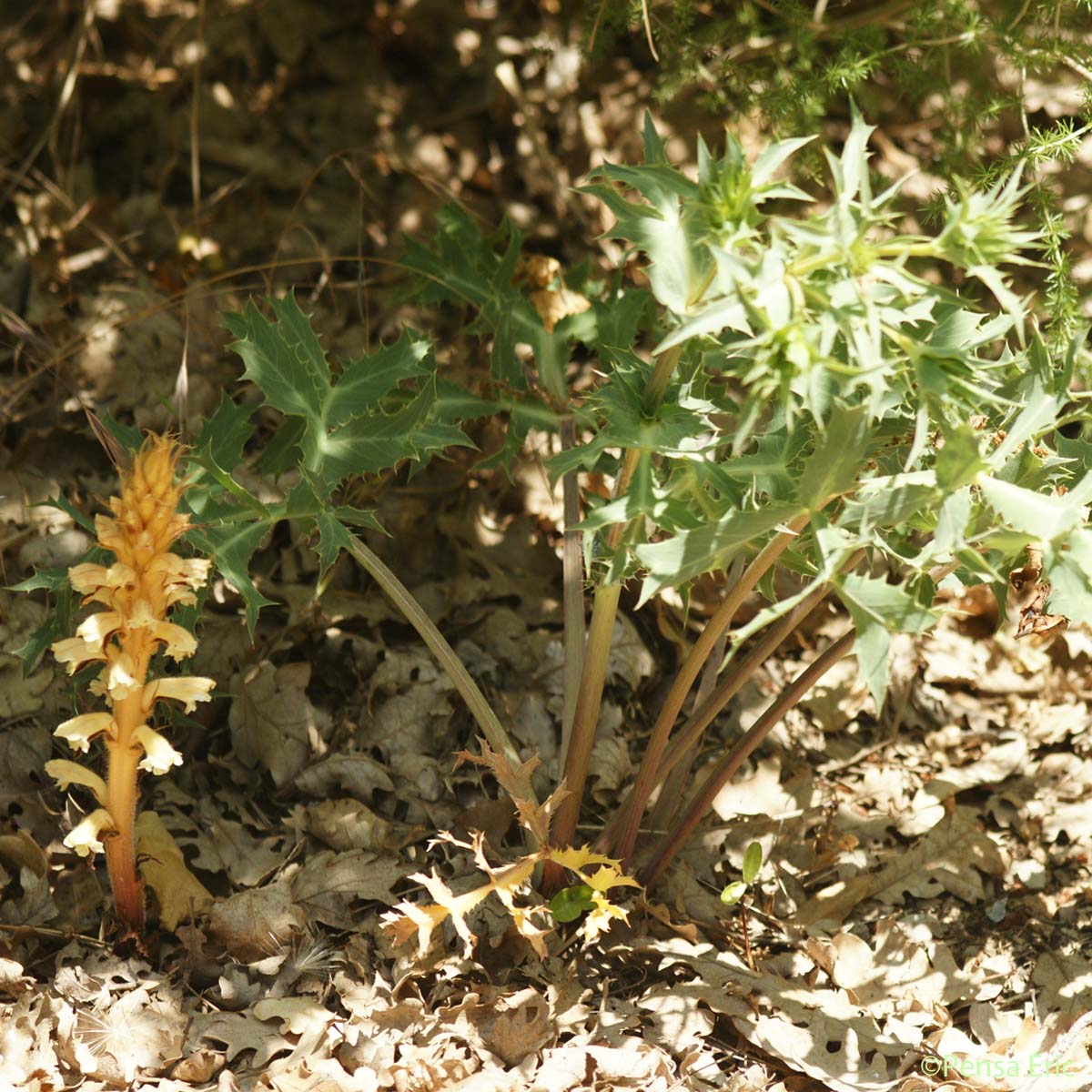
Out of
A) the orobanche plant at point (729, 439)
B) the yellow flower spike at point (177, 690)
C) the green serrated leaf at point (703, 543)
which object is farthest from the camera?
the yellow flower spike at point (177, 690)

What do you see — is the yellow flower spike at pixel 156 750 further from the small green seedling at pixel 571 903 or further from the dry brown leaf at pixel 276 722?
the small green seedling at pixel 571 903

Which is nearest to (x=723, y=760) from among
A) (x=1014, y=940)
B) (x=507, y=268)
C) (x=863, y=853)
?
(x=863, y=853)

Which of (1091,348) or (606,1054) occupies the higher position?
(1091,348)

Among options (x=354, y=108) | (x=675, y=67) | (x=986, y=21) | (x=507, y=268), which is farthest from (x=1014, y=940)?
(x=354, y=108)

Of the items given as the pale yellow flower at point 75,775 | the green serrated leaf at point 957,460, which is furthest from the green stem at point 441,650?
the green serrated leaf at point 957,460

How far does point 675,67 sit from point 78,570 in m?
1.94

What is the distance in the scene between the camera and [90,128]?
130 inches

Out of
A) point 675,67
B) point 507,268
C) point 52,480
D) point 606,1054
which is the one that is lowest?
point 606,1054

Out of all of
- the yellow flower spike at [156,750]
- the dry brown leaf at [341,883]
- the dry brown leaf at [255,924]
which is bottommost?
the dry brown leaf at [255,924]

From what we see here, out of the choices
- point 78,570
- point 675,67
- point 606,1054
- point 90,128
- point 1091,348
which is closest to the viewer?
point 78,570

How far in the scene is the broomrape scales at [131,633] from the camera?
1665 millimetres

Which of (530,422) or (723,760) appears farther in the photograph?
(530,422)

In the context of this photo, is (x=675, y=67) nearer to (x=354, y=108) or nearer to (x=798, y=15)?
(x=798, y=15)

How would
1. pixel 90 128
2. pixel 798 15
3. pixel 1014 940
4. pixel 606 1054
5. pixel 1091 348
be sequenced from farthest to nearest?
pixel 90 128 → pixel 798 15 → pixel 1091 348 → pixel 1014 940 → pixel 606 1054
